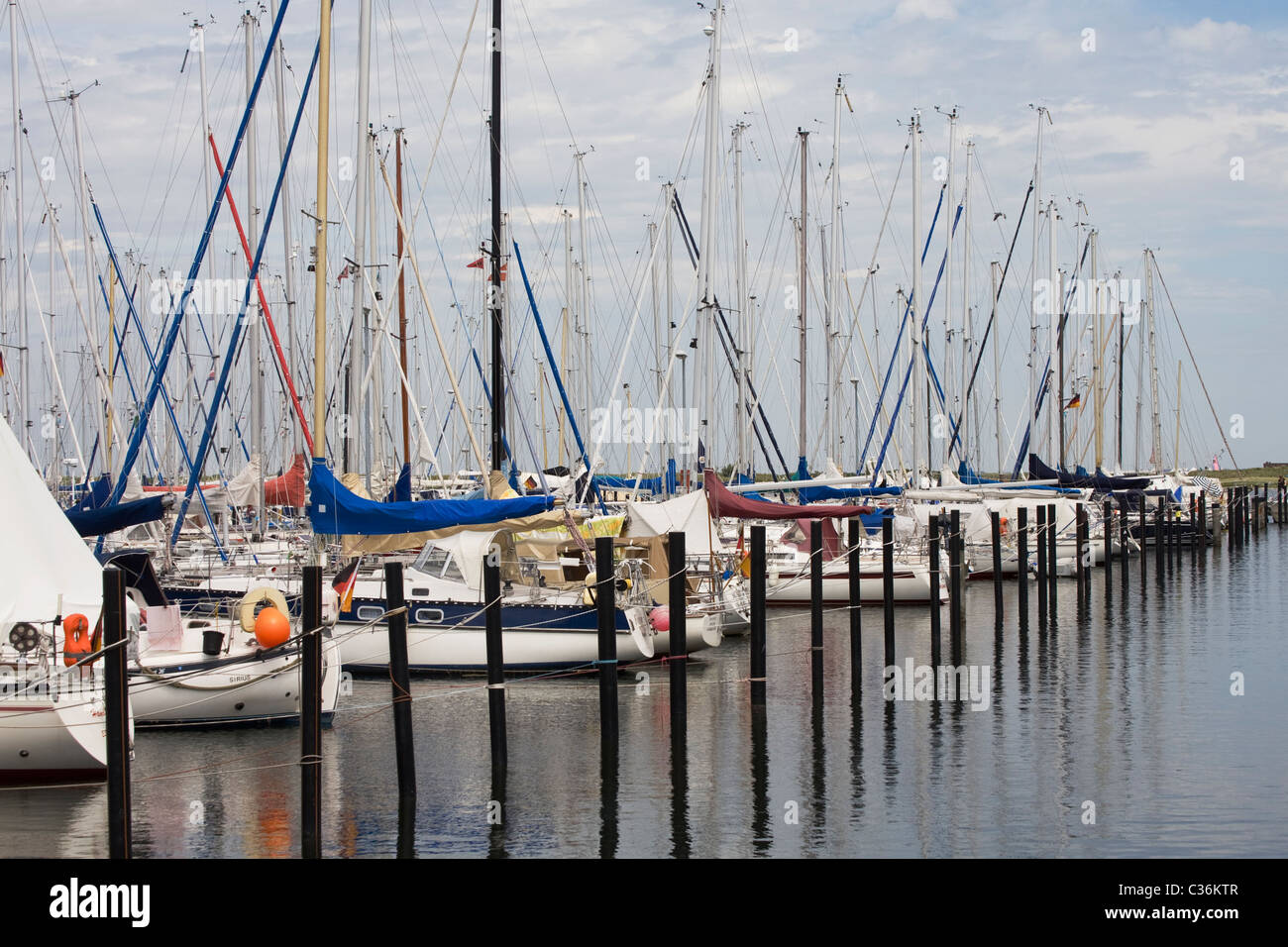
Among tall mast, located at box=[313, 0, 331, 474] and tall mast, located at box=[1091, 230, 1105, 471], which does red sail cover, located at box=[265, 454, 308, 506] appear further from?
Answer: tall mast, located at box=[1091, 230, 1105, 471]

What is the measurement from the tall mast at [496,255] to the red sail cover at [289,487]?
7.73 m

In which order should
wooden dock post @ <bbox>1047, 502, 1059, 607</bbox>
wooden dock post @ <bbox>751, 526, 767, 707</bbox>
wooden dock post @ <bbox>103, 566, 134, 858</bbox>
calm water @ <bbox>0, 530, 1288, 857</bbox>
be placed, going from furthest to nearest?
wooden dock post @ <bbox>1047, 502, 1059, 607</bbox> → wooden dock post @ <bbox>751, 526, 767, 707</bbox> → calm water @ <bbox>0, 530, 1288, 857</bbox> → wooden dock post @ <bbox>103, 566, 134, 858</bbox>

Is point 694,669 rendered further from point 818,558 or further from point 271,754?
point 271,754

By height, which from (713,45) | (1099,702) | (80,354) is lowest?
(1099,702)

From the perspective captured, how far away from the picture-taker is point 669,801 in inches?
749

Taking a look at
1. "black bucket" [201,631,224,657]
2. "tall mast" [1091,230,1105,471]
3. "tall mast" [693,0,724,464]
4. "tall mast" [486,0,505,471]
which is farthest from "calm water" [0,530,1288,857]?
"tall mast" [1091,230,1105,471]

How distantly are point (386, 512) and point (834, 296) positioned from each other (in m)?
31.9

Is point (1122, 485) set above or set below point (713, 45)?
below

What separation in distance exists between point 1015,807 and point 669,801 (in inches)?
186

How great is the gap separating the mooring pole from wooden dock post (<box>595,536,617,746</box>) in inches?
123

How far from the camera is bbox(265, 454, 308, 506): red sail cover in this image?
120 ft

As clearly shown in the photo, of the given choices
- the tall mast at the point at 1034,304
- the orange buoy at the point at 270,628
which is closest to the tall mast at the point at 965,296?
the tall mast at the point at 1034,304
